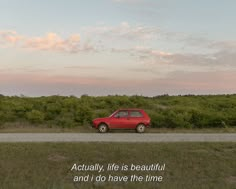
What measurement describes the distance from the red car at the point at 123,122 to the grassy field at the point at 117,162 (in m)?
8.98

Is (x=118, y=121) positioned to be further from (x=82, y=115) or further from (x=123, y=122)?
(x=82, y=115)

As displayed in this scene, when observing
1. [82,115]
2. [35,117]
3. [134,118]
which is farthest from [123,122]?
[35,117]

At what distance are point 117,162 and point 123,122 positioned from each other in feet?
38.7

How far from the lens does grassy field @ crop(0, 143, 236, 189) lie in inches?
439

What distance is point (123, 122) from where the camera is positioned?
81.8 ft

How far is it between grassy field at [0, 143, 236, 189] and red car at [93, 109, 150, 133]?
8977 millimetres

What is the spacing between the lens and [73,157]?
1352 cm

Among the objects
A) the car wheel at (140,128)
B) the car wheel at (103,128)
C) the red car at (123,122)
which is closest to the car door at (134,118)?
the red car at (123,122)

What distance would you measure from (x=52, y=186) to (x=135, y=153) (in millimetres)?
4107

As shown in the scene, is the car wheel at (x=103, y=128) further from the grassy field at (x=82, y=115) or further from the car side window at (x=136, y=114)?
the grassy field at (x=82, y=115)

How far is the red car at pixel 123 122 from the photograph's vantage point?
2481 cm

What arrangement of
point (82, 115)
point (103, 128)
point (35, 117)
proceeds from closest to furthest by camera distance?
point (103, 128), point (35, 117), point (82, 115)

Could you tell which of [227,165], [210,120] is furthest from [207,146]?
[210,120]

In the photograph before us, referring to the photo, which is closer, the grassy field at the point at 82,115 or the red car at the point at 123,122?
the red car at the point at 123,122
